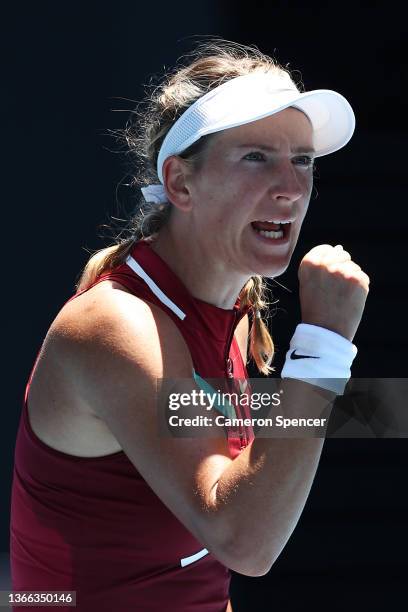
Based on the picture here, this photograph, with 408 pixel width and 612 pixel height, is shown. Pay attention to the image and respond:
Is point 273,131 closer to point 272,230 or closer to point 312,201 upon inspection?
point 272,230

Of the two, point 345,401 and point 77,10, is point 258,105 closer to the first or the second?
point 345,401

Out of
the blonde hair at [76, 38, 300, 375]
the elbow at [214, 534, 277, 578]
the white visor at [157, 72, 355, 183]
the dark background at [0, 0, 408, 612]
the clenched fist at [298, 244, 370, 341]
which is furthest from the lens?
the dark background at [0, 0, 408, 612]

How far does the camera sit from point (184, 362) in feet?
5.88

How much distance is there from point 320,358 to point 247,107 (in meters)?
0.50

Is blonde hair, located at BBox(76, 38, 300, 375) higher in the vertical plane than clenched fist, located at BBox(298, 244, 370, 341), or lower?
higher

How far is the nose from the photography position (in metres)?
1.96

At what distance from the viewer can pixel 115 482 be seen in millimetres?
1865

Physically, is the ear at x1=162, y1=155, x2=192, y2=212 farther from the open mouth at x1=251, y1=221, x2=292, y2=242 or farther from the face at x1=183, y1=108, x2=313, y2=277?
the open mouth at x1=251, y1=221, x2=292, y2=242

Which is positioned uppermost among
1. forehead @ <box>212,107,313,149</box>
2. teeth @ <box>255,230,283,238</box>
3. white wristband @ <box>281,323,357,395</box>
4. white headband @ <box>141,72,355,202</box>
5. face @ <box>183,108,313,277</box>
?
white headband @ <box>141,72,355,202</box>

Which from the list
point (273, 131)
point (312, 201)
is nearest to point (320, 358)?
point (273, 131)

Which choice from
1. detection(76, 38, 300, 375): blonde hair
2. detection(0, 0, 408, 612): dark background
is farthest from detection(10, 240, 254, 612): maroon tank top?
detection(0, 0, 408, 612): dark background

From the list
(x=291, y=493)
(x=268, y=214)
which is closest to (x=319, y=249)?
(x=268, y=214)

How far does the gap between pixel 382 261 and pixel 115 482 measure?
2.22m

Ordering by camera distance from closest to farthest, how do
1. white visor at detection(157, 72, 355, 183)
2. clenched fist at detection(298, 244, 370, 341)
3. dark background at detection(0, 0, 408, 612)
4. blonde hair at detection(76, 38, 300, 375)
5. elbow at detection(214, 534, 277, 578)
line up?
elbow at detection(214, 534, 277, 578), clenched fist at detection(298, 244, 370, 341), white visor at detection(157, 72, 355, 183), blonde hair at detection(76, 38, 300, 375), dark background at detection(0, 0, 408, 612)
